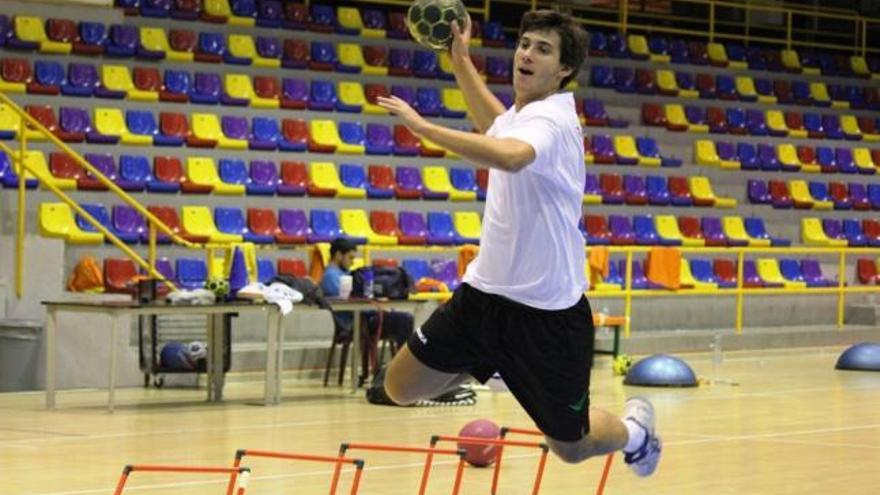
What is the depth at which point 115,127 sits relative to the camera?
19938 millimetres

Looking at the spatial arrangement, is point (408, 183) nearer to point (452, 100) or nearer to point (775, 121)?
point (452, 100)

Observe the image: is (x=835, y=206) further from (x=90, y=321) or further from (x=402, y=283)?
(x=90, y=321)

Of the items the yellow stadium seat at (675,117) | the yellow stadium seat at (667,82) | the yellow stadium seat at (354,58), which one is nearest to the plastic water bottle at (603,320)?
the yellow stadium seat at (354,58)

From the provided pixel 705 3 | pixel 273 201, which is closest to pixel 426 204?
pixel 273 201

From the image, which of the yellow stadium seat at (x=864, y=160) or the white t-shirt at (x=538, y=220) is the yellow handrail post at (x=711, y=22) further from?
the white t-shirt at (x=538, y=220)

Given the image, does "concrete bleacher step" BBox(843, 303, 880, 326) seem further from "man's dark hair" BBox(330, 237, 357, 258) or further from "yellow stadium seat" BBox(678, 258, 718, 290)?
"man's dark hair" BBox(330, 237, 357, 258)

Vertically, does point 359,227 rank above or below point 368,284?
above

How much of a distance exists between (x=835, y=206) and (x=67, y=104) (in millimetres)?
11845

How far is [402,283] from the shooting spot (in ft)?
53.4

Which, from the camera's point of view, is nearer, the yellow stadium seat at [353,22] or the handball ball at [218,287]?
the handball ball at [218,287]

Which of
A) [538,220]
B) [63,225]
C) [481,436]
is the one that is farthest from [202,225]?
[538,220]

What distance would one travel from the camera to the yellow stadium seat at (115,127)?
65.1 ft

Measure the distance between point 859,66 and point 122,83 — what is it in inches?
567

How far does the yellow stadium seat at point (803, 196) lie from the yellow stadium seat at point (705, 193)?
4.56 ft
